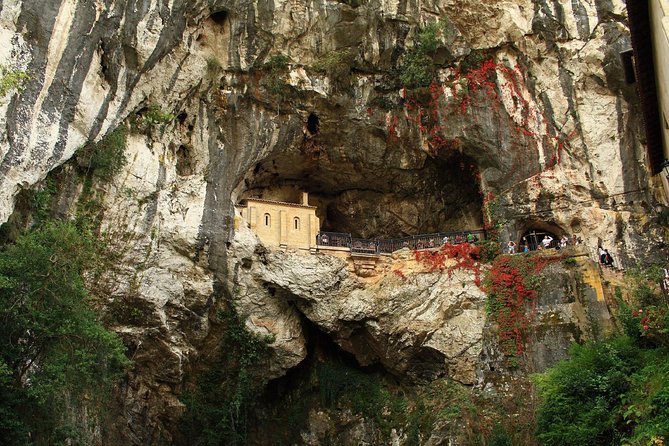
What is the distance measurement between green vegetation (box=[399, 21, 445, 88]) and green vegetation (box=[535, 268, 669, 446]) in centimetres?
1358

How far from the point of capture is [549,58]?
25.2 metres

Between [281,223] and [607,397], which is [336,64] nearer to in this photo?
[281,223]

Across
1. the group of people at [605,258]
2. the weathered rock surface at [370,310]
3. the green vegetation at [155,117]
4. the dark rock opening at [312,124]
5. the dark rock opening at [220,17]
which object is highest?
the dark rock opening at [220,17]

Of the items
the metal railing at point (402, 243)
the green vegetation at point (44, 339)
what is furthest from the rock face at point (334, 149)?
the green vegetation at point (44, 339)

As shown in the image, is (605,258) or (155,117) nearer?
(155,117)

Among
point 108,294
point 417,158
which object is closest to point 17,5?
point 108,294

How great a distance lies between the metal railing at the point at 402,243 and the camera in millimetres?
24719

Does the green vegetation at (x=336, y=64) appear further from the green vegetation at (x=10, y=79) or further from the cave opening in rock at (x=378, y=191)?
the green vegetation at (x=10, y=79)

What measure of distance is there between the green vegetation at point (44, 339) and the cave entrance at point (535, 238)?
15.2m

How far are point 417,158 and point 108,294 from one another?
13082 mm

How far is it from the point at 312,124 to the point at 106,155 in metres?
8.58

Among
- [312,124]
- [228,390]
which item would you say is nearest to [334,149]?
[312,124]

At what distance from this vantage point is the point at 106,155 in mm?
19391

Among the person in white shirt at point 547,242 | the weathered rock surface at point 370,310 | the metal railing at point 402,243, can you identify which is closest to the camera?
the weathered rock surface at point 370,310
